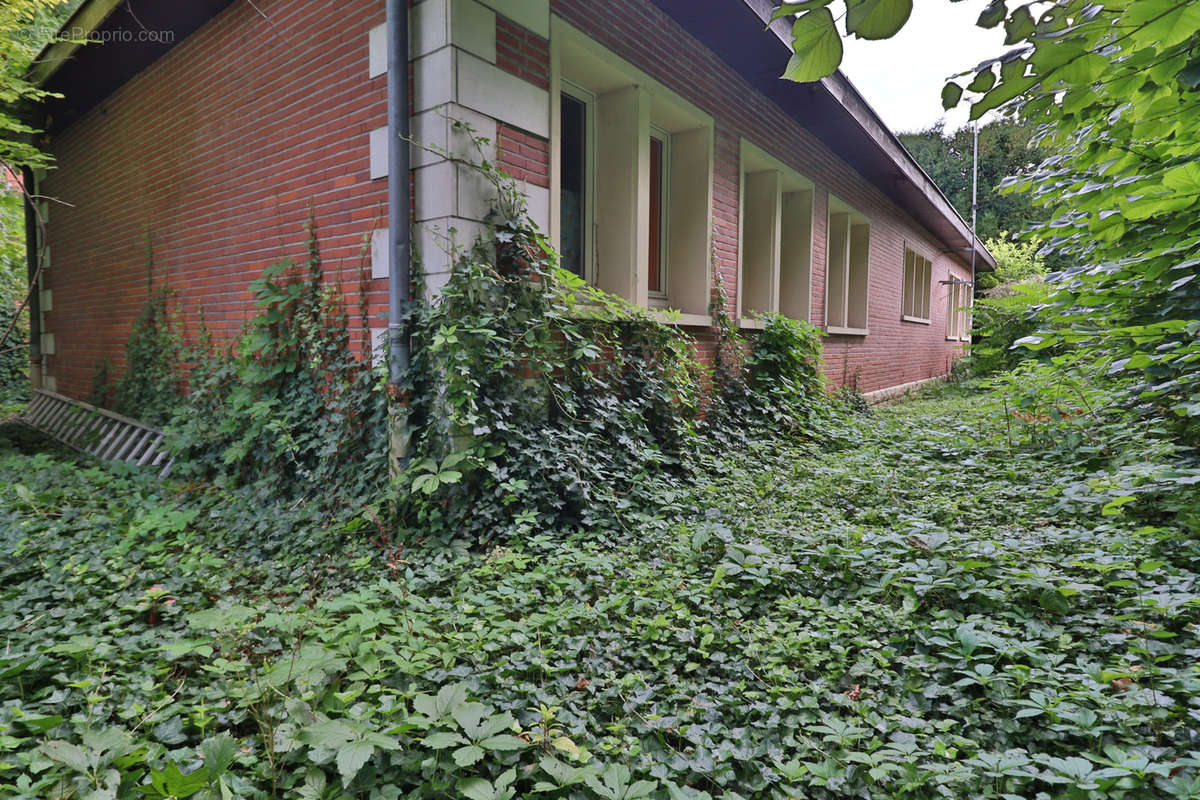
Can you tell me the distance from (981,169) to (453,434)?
36330 millimetres

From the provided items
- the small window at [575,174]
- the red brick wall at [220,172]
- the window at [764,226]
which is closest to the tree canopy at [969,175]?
the window at [764,226]

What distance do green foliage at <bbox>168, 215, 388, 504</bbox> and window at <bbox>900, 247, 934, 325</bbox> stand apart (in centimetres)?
1236

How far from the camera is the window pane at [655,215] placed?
587cm

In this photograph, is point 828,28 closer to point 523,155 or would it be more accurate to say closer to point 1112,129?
point 1112,129

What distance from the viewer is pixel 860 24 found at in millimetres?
986

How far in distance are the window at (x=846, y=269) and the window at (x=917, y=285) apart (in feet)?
11.7

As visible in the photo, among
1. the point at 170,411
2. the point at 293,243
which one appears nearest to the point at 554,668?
the point at 293,243

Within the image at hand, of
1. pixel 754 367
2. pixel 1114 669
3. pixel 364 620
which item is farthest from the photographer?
pixel 754 367

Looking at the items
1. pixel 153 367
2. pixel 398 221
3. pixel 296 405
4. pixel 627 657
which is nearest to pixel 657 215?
pixel 398 221

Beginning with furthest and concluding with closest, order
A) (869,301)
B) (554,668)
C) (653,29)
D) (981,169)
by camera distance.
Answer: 1. (981,169)
2. (869,301)
3. (653,29)
4. (554,668)

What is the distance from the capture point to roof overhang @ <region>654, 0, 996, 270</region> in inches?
207

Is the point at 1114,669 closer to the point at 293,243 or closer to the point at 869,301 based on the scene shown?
the point at 293,243

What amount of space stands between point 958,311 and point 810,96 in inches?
527

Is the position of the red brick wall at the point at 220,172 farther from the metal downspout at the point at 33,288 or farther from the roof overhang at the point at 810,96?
the roof overhang at the point at 810,96
